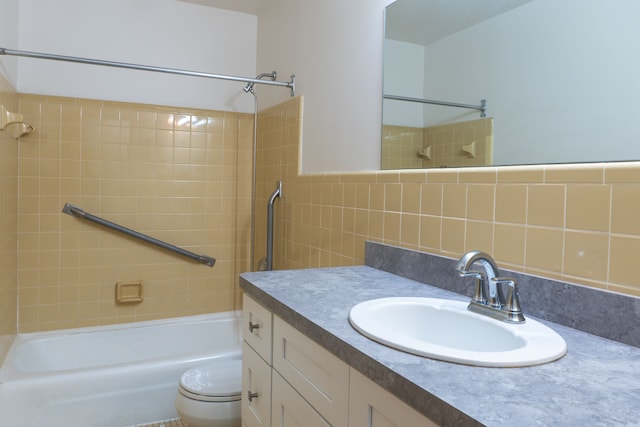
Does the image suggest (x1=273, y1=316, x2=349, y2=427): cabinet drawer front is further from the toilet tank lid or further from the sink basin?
the toilet tank lid

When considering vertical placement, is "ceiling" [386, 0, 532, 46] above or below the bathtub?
above

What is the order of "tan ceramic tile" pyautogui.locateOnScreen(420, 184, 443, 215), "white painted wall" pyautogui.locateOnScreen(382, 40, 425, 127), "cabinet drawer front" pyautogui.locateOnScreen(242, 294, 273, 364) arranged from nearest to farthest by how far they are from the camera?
"cabinet drawer front" pyautogui.locateOnScreen(242, 294, 273, 364) < "tan ceramic tile" pyautogui.locateOnScreen(420, 184, 443, 215) < "white painted wall" pyautogui.locateOnScreen(382, 40, 425, 127)

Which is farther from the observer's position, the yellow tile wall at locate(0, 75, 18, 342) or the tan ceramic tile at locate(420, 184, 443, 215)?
the yellow tile wall at locate(0, 75, 18, 342)

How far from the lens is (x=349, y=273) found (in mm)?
1476

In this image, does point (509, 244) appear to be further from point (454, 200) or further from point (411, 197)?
point (411, 197)

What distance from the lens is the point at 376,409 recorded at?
2.44ft

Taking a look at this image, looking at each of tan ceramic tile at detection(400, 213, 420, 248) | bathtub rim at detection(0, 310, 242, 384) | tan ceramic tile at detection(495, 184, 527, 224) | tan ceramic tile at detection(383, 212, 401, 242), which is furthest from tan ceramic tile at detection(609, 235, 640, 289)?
bathtub rim at detection(0, 310, 242, 384)

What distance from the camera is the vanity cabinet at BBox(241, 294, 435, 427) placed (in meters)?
0.75

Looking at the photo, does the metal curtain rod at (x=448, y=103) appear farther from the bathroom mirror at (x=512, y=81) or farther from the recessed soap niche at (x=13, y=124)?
the recessed soap niche at (x=13, y=124)

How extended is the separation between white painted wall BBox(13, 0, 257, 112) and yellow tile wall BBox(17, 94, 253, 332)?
0.09m

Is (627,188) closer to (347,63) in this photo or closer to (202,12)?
(347,63)

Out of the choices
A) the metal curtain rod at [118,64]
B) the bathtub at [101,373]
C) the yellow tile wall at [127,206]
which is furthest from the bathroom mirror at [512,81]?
the yellow tile wall at [127,206]

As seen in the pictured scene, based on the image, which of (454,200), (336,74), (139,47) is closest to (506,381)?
(454,200)

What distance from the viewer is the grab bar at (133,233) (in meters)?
2.49
